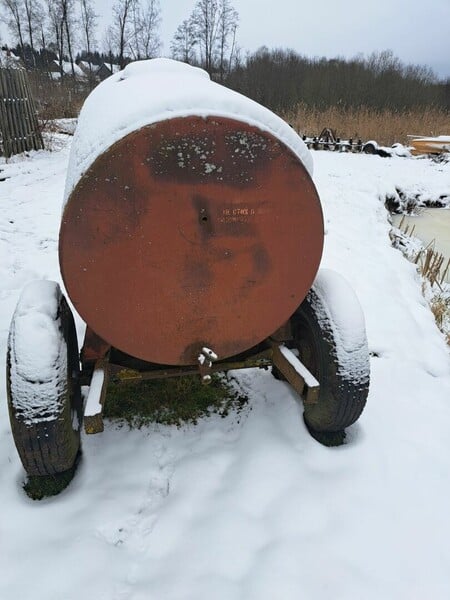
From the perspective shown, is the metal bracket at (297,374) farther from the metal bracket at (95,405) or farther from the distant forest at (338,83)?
the distant forest at (338,83)

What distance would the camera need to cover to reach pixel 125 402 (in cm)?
237

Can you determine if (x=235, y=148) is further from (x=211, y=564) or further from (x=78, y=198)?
(x=211, y=564)

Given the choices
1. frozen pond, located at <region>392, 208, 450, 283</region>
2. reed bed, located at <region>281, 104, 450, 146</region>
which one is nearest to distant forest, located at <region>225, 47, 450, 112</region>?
reed bed, located at <region>281, 104, 450, 146</region>

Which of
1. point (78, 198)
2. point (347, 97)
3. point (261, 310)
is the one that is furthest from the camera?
point (347, 97)

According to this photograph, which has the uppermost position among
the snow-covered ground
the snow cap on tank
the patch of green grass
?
the snow cap on tank

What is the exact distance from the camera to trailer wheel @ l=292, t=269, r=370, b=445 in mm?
1941

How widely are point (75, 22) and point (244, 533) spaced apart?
38.2 meters

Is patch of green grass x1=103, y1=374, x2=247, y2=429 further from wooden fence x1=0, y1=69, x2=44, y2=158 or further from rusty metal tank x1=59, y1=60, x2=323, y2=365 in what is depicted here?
wooden fence x1=0, y1=69, x2=44, y2=158

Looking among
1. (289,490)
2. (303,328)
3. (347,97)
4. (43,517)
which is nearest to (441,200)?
(303,328)

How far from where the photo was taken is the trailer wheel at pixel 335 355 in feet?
6.37

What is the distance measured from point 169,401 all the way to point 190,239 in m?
1.09

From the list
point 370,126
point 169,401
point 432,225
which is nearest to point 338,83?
point 370,126

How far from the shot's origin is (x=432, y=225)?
26.7 ft

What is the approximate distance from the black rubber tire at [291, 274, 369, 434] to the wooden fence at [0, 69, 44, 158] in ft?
26.9
